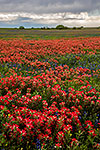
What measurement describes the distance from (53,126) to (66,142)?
58 cm

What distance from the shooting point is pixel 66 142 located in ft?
11.5

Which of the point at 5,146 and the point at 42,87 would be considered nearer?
the point at 5,146

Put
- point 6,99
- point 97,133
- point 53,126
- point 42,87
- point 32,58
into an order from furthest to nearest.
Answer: point 32,58 → point 42,87 → point 6,99 → point 53,126 → point 97,133

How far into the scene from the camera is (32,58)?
11234 mm

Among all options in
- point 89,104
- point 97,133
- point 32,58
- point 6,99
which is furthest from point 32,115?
point 32,58

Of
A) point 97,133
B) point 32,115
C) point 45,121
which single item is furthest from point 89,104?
point 32,115

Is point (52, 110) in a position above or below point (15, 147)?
above

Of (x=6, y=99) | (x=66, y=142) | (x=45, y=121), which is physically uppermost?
(x=6, y=99)

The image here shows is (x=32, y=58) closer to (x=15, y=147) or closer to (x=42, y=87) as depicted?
(x=42, y=87)

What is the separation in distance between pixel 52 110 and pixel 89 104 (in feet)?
4.78

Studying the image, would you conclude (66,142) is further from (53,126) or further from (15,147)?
(15,147)

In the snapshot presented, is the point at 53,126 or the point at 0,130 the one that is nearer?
the point at 0,130

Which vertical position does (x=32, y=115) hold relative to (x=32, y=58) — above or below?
below

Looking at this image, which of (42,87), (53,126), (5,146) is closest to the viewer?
(5,146)
